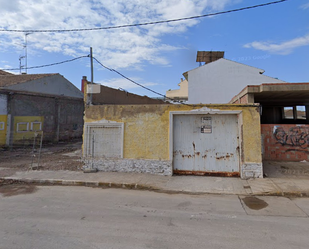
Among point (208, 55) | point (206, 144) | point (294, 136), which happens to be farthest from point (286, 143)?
point (208, 55)

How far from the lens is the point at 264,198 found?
561cm

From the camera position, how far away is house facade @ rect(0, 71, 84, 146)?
15.4 metres

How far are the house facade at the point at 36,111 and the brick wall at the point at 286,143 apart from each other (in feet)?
44.5

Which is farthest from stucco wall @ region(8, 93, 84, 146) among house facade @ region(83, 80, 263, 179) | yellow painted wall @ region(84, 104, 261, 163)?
yellow painted wall @ region(84, 104, 261, 163)

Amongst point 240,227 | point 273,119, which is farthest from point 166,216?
point 273,119

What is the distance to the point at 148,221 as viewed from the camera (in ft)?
13.7

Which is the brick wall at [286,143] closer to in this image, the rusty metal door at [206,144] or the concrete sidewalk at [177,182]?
the concrete sidewalk at [177,182]

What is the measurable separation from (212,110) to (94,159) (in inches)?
206

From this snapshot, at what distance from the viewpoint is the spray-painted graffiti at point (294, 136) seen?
960 cm

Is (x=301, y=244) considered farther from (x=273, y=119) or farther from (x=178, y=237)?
(x=273, y=119)

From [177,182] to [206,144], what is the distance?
1927mm

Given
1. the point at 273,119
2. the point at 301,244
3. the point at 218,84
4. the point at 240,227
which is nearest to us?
the point at 301,244

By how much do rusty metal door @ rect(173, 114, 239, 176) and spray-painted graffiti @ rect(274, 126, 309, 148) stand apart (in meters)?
3.66

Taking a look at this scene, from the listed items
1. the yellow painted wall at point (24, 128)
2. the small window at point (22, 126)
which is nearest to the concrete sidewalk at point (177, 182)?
the yellow painted wall at point (24, 128)
